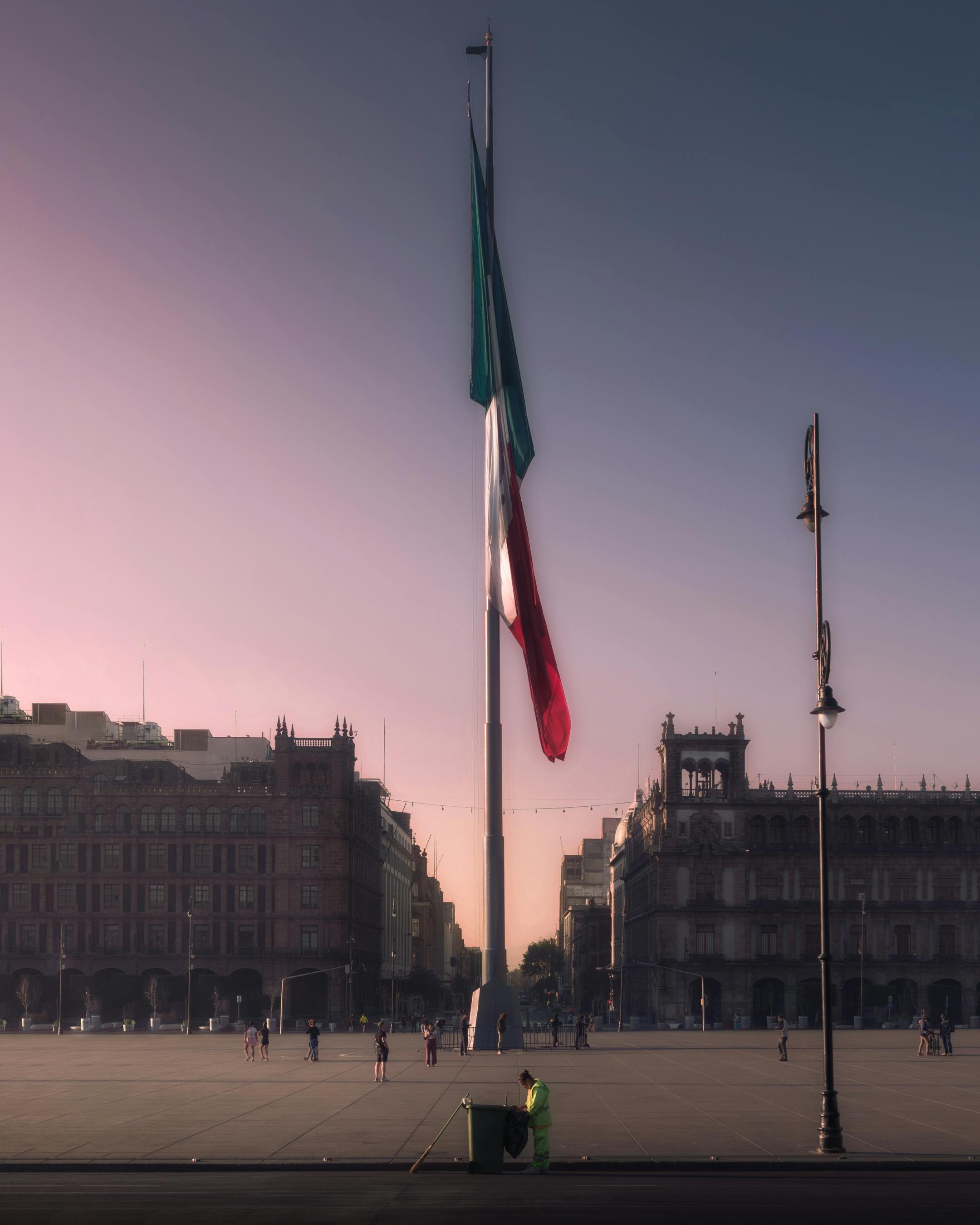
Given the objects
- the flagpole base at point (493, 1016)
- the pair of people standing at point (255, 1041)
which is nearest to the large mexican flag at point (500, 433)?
the flagpole base at point (493, 1016)

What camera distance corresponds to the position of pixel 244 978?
5037 inches

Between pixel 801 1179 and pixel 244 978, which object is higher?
pixel 801 1179

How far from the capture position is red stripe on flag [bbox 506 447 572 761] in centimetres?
4400

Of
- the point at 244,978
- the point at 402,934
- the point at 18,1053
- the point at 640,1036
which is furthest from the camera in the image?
the point at 402,934

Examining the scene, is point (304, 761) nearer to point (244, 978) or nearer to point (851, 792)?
point (244, 978)

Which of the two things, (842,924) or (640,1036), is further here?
(842,924)

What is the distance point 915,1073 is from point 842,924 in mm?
81356

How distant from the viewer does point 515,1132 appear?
24.7 m

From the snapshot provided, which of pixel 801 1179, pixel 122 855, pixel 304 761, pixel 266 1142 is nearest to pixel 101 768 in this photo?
pixel 122 855

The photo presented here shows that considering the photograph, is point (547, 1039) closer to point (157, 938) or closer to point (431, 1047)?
point (431, 1047)

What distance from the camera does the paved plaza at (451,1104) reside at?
28016 millimetres

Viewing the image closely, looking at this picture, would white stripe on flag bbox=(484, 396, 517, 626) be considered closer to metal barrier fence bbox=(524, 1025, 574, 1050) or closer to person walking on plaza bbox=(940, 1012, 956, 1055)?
metal barrier fence bbox=(524, 1025, 574, 1050)

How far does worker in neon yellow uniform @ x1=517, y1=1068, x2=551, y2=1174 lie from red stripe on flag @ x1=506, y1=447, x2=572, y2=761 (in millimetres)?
19389

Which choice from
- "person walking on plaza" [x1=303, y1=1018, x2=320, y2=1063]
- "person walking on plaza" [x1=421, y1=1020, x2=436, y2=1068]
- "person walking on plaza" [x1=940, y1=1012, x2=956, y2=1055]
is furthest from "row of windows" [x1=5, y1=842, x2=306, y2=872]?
"person walking on plaza" [x1=421, y1=1020, x2=436, y2=1068]
